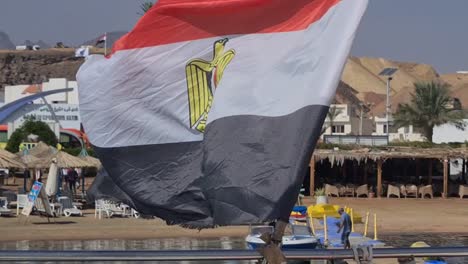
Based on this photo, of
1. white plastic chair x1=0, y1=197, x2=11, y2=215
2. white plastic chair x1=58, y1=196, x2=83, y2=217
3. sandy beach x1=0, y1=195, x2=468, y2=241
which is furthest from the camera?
white plastic chair x1=58, y1=196, x2=83, y2=217

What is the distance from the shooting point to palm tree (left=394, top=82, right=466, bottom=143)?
6419 cm

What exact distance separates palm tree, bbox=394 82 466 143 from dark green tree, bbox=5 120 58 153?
23.6 meters

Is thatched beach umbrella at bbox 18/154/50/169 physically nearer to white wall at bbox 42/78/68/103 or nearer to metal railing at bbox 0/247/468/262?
metal railing at bbox 0/247/468/262

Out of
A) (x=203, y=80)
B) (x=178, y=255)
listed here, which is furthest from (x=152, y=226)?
(x=178, y=255)

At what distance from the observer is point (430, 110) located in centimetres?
6431

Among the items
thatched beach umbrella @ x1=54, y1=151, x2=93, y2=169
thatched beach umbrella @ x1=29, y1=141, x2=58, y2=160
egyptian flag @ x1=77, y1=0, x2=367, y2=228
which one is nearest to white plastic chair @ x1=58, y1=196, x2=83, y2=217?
thatched beach umbrella @ x1=54, y1=151, x2=93, y2=169

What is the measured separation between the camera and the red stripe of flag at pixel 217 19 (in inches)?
178

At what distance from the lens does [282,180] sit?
403 centimetres

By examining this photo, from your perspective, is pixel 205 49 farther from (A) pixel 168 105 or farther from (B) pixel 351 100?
(B) pixel 351 100

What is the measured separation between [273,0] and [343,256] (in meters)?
1.35

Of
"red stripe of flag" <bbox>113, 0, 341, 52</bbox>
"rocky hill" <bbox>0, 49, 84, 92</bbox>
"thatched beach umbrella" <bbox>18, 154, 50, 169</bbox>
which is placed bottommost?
"thatched beach umbrella" <bbox>18, 154, 50, 169</bbox>

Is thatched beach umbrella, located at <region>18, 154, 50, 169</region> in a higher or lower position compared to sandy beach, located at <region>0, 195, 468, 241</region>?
higher

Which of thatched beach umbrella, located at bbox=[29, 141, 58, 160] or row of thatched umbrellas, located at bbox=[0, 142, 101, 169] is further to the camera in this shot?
thatched beach umbrella, located at bbox=[29, 141, 58, 160]

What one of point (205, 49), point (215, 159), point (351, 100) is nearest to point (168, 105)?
point (205, 49)
